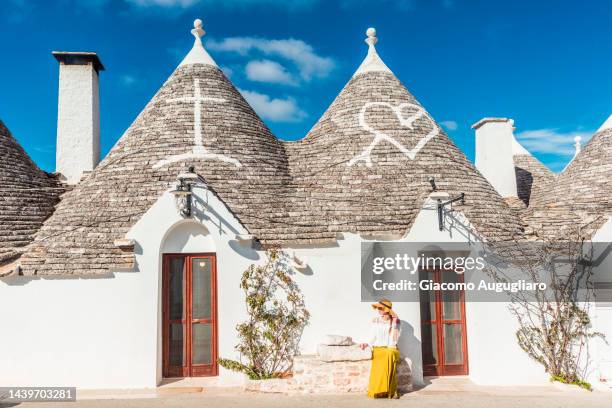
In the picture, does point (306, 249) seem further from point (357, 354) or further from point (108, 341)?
point (108, 341)

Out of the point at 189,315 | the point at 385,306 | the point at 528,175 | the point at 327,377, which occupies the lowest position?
the point at 327,377

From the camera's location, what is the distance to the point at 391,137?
11883 mm

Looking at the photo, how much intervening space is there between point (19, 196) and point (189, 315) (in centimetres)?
515

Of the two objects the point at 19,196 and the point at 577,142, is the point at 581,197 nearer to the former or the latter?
the point at 577,142

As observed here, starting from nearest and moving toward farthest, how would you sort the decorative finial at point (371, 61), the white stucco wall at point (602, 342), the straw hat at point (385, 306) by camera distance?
1. the straw hat at point (385, 306)
2. the white stucco wall at point (602, 342)
3. the decorative finial at point (371, 61)

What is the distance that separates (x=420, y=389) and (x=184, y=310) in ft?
15.5

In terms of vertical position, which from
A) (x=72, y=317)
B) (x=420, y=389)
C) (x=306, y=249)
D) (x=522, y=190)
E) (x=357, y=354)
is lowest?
(x=420, y=389)

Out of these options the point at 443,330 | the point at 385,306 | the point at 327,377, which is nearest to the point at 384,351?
the point at 385,306

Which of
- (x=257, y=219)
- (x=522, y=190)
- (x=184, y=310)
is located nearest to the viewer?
(x=184, y=310)

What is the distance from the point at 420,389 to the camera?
8820mm

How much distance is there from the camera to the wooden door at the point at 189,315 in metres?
9.19

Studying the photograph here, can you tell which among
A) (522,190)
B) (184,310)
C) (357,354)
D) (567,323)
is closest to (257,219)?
(184,310)

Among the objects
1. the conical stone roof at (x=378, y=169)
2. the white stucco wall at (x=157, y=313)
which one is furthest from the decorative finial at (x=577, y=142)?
the white stucco wall at (x=157, y=313)

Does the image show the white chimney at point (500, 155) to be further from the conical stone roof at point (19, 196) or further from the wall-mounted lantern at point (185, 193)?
the conical stone roof at point (19, 196)
